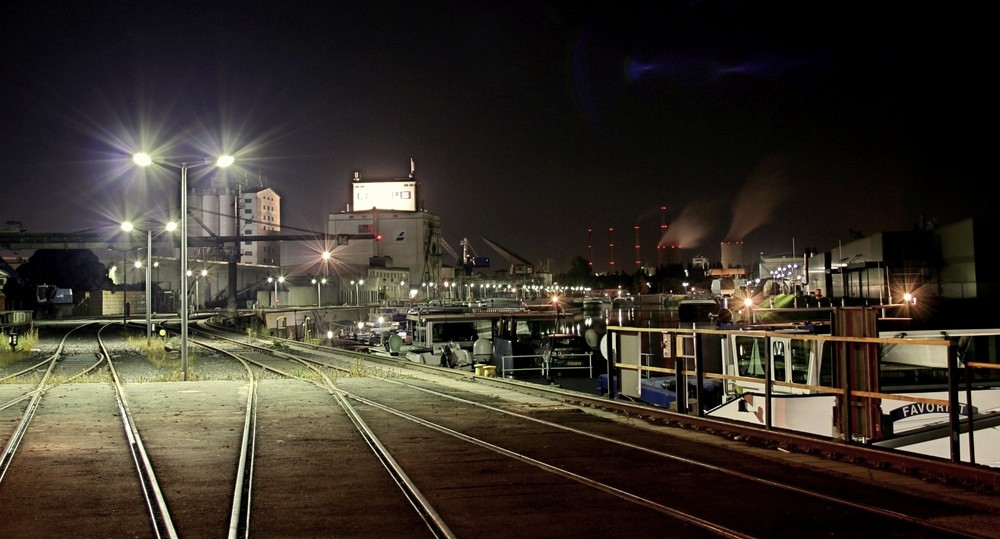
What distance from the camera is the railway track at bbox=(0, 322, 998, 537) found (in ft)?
22.4

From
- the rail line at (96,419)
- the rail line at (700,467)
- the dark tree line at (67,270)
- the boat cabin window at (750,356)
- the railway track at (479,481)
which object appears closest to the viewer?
the rail line at (700,467)

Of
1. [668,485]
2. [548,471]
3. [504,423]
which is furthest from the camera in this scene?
[504,423]

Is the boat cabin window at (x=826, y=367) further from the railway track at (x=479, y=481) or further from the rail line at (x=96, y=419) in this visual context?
the rail line at (x=96, y=419)

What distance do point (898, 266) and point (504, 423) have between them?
39.6 m

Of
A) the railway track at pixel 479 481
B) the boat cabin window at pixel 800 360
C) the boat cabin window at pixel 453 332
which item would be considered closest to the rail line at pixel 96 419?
the railway track at pixel 479 481

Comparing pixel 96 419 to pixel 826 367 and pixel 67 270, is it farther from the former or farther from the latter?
pixel 67 270

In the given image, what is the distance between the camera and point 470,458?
978 centimetres

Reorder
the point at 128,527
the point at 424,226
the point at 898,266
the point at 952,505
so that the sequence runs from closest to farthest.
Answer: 1. the point at 128,527
2. the point at 952,505
3. the point at 898,266
4. the point at 424,226

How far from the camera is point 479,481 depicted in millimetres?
8523

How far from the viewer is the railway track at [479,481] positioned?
22.4 feet

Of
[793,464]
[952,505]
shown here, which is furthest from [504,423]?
[952,505]

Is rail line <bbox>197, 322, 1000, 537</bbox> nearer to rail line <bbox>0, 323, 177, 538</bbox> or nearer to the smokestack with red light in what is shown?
rail line <bbox>0, 323, 177, 538</bbox>

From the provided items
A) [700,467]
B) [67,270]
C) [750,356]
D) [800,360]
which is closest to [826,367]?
[800,360]

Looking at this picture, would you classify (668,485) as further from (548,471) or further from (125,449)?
(125,449)
